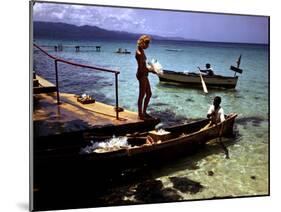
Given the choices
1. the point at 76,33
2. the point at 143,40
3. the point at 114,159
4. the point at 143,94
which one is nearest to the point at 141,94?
the point at 143,94

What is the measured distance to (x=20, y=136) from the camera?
2.67 metres

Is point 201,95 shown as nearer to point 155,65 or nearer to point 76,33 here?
point 155,65

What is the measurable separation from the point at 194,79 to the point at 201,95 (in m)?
0.12

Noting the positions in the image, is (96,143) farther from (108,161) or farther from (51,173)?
(51,173)

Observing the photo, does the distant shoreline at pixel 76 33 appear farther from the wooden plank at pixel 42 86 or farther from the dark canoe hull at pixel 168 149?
the dark canoe hull at pixel 168 149

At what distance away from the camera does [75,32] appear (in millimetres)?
2834

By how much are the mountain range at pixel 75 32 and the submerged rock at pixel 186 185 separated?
0.95 meters

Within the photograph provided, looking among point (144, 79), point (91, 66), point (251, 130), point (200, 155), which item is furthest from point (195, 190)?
point (91, 66)

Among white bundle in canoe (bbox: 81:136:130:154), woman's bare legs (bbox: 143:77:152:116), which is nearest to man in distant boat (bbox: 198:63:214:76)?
woman's bare legs (bbox: 143:77:152:116)

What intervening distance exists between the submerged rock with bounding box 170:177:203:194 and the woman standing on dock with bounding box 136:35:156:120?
1.54ft

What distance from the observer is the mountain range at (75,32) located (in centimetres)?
270

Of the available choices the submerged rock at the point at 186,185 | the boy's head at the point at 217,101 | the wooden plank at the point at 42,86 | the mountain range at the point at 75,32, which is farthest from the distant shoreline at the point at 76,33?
the submerged rock at the point at 186,185

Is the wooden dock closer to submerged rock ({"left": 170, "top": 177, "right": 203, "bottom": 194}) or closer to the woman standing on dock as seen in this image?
the woman standing on dock

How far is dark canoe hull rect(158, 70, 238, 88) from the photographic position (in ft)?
9.78
